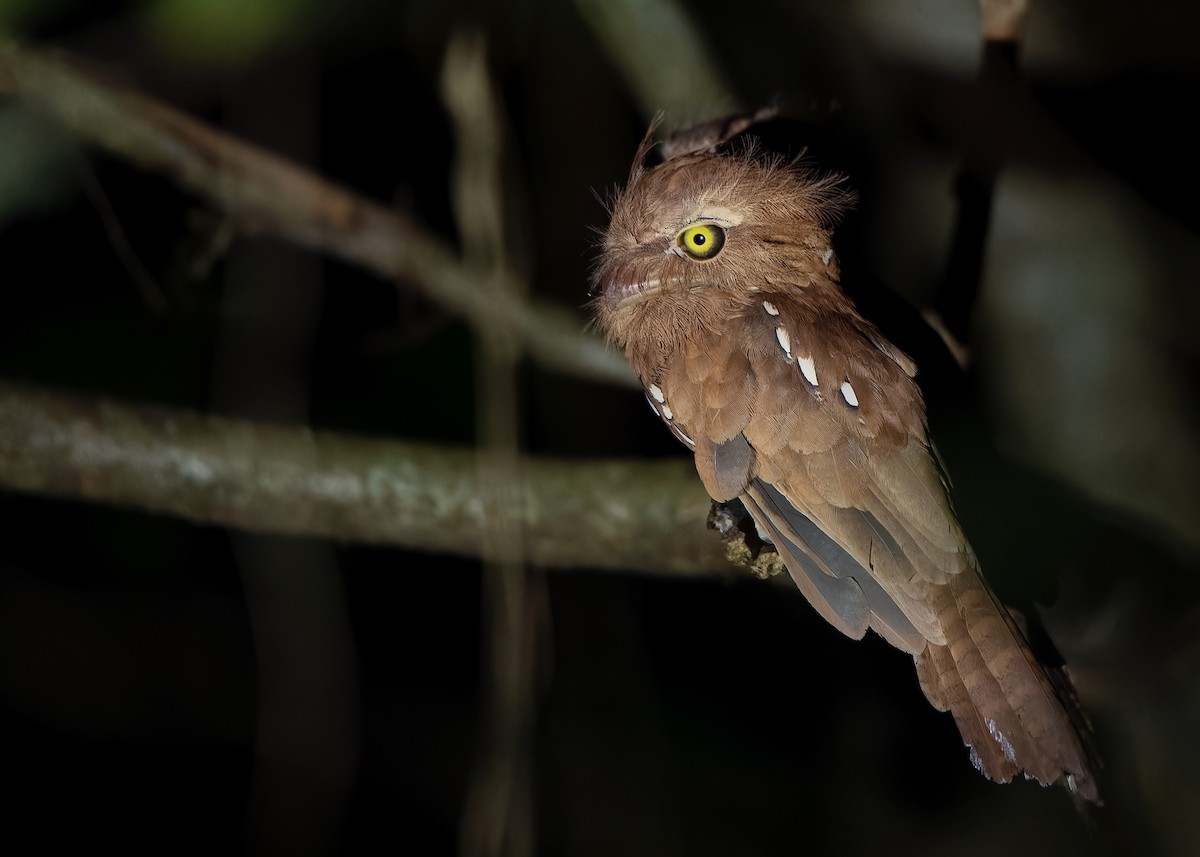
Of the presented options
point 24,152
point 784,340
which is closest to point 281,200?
point 24,152

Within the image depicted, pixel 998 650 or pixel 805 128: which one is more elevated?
pixel 805 128

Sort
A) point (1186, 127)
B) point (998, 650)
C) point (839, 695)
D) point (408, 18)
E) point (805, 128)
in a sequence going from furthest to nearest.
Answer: point (839, 695), point (408, 18), point (1186, 127), point (805, 128), point (998, 650)

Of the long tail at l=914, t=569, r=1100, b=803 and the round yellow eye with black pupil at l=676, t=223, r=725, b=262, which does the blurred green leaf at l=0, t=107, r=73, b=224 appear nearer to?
the round yellow eye with black pupil at l=676, t=223, r=725, b=262

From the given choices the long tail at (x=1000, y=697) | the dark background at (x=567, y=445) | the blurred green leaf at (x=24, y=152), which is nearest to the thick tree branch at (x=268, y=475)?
the dark background at (x=567, y=445)

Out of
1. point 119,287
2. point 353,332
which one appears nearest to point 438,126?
point 353,332

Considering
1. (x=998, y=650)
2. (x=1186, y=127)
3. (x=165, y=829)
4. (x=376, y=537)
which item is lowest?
(x=165, y=829)

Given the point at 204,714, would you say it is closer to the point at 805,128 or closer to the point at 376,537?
the point at 376,537

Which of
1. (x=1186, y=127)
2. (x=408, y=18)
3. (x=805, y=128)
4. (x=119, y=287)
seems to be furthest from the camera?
(x=119, y=287)

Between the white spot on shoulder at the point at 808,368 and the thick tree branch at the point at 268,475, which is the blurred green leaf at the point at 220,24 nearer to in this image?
the thick tree branch at the point at 268,475
